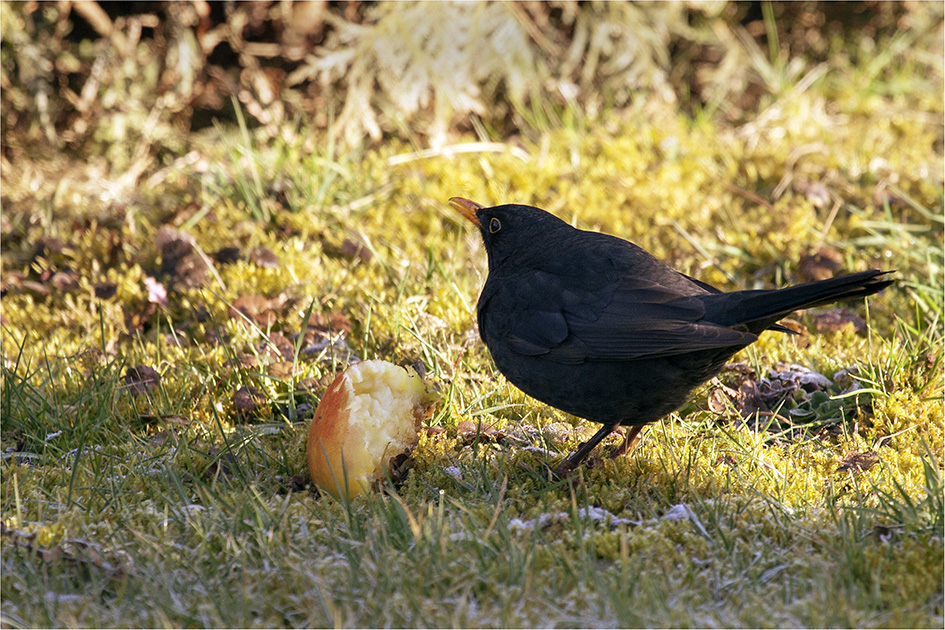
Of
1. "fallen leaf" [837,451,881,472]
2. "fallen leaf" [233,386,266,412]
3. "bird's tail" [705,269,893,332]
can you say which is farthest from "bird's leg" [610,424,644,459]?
"fallen leaf" [233,386,266,412]

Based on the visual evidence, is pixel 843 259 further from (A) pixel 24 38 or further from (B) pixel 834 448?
(A) pixel 24 38

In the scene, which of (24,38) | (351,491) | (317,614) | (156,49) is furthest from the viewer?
(156,49)

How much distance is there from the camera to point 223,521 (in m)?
2.85

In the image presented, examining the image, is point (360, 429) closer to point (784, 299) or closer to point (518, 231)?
point (518, 231)

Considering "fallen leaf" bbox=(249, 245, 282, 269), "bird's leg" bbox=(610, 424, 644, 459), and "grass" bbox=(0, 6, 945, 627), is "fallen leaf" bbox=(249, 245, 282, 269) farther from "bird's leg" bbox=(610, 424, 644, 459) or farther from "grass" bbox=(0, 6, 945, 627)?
"bird's leg" bbox=(610, 424, 644, 459)

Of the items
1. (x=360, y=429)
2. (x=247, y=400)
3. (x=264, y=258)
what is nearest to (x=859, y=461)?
(x=360, y=429)

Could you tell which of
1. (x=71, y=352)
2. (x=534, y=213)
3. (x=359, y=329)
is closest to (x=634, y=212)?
(x=534, y=213)

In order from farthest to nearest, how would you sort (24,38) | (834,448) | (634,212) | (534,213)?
(24,38), (634,212), (534,213), (834,448)

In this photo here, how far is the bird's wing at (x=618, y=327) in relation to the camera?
3.04m

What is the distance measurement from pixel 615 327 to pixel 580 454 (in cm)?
56

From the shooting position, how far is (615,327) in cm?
323

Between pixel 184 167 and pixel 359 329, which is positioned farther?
pixel 184 167

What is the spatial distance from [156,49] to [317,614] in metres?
5.49

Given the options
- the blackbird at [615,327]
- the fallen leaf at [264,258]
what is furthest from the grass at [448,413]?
the blackbird at [615,327]
